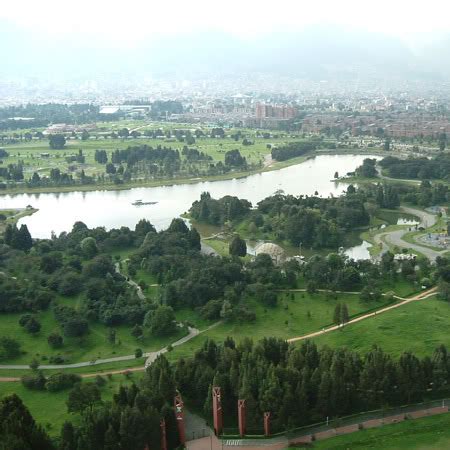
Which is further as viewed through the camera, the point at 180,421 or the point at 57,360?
the point at 57,360

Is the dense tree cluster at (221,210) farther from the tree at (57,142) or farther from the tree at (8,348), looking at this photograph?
the tree at (57,142)

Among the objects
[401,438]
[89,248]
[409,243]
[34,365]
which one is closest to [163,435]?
[401,438]

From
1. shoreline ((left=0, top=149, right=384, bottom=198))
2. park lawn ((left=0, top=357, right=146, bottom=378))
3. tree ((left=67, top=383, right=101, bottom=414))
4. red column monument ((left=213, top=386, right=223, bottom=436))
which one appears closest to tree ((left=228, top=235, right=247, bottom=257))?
park lawn ((left=0, top=357, right=146, bottom=378))

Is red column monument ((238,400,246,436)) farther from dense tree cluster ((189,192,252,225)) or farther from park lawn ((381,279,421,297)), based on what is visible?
dense tree cluster ((189,192,252,225))

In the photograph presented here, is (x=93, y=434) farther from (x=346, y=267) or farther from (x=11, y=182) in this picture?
(x=11, y=182)

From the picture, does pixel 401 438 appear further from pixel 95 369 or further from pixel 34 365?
pixel 34 365

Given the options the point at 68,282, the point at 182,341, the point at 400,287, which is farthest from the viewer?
the point at 400,287

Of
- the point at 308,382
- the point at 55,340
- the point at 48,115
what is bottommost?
the point at 55,340
